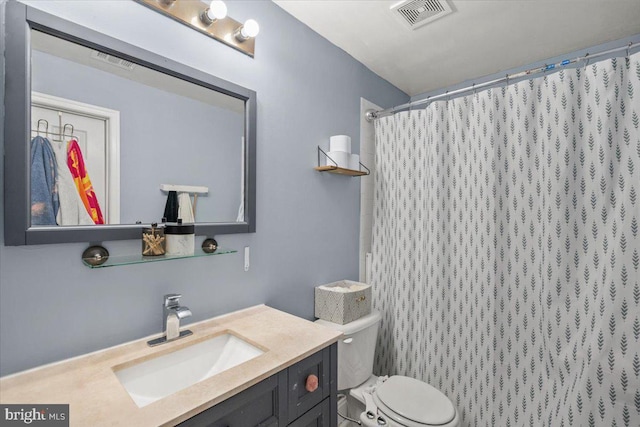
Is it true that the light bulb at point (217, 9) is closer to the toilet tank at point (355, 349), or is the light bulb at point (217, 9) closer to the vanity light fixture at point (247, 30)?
the vanity light fixture at point (247, 30)

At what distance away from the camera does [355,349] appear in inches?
64.1

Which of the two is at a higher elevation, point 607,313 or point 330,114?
point 330,114

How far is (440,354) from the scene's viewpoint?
176 cm

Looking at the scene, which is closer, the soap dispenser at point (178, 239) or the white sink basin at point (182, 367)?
the white sink basin at point (182, 367)

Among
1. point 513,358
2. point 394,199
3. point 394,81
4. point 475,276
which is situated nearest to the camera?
point 513,358

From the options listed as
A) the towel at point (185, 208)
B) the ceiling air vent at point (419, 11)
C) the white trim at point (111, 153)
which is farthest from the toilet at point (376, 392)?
the ceiling air vent at point (419, 11)

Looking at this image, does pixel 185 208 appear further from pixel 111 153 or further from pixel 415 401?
pixel 415 401

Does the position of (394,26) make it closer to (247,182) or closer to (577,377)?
(247,182)

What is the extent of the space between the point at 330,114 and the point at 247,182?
0.79 m

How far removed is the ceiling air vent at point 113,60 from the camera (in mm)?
968

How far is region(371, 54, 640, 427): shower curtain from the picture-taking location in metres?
1.27

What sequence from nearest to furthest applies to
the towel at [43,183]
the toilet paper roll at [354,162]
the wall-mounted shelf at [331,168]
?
1. the towel at [43,183]
2. the wall-mounted shelf at [331,168]
3. the toilet paper roll at [354,162]

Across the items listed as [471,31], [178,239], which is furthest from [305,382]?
[471,31]

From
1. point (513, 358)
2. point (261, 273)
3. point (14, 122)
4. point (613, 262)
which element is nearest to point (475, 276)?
point (513, 358)
